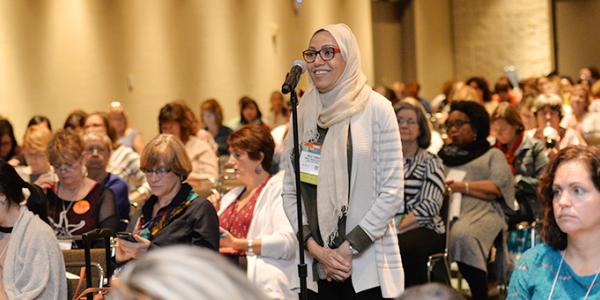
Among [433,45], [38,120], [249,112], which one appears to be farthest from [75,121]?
[433,45]

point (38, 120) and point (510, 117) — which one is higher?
point (38, 120)

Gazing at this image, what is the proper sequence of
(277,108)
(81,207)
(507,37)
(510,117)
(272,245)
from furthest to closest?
(507,37)
(277,108)
(510,117)
(81,207)
(272,245)

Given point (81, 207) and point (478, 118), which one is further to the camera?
point (478, 118)

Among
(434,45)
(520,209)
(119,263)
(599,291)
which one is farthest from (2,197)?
(434,45)

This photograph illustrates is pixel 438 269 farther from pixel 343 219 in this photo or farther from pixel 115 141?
pixel 115 141

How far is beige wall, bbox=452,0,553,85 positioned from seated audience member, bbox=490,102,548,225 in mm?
13470

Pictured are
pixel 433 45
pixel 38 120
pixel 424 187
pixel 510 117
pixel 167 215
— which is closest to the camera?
pixel 167 215

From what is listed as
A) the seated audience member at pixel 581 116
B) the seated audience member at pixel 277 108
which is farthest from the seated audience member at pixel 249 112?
the seated audience member at pixel 581 116

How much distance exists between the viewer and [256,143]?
5562 millimetres

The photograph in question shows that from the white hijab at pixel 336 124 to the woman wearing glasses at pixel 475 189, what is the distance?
2.70 metres

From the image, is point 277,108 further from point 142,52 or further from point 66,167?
point 66,167

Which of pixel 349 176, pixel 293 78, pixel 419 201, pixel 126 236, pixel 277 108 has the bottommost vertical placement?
pixel 419 201

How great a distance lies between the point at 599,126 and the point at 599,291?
719 cm

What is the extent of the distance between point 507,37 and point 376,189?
17.8m
